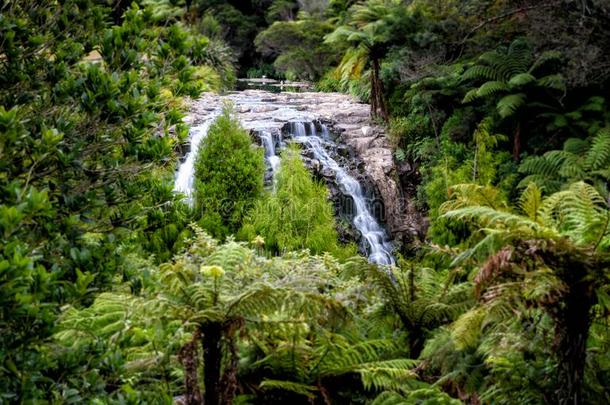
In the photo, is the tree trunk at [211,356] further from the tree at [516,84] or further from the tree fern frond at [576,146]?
the tree at [516,84]

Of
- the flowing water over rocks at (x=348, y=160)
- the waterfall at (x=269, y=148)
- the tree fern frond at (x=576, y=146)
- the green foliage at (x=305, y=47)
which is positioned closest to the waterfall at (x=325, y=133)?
the flowing water over rocks at (x=348, y=160)

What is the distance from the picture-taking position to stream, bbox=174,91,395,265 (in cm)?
976

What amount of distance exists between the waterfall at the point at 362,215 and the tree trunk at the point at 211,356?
20.7 feet

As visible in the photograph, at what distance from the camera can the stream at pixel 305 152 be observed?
976 cm

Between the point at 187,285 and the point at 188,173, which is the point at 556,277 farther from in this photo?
the point at 188,173

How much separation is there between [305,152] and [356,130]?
1.45m

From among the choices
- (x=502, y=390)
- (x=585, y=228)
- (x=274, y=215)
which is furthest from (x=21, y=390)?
(x=274, y=215)

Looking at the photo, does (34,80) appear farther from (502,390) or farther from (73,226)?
(502,390)

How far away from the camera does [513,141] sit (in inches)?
379

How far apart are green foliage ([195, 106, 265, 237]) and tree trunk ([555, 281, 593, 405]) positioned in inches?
235

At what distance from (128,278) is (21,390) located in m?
0.59

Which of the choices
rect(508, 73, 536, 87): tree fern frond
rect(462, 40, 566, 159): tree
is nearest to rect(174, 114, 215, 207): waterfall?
rect(462, 40, 566, 159): tree

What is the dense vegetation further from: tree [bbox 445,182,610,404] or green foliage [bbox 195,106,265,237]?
green foliage [bbox 195,106,265,237]

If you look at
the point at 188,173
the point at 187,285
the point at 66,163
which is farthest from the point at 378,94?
the point at 66,163
